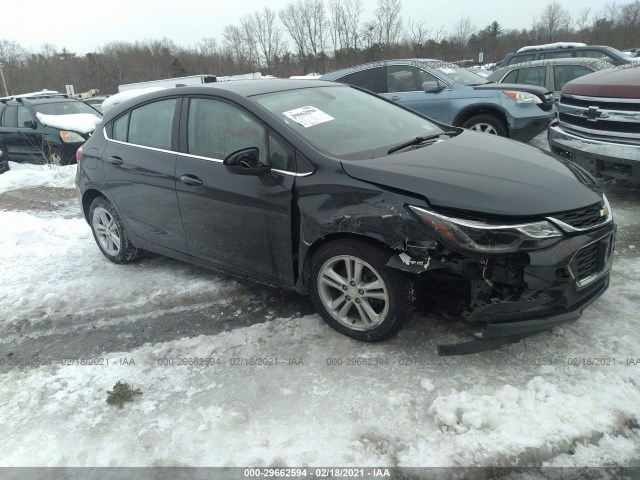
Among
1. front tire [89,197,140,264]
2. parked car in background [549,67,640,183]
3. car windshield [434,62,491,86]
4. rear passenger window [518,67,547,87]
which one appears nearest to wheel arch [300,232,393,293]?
front tire [89,197,140,264]

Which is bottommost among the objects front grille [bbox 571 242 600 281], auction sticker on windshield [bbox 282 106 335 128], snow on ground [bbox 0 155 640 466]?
snow on ground [bbox 0 155 640 466]

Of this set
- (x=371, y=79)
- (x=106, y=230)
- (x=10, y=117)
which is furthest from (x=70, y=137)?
(x=106, y=230)

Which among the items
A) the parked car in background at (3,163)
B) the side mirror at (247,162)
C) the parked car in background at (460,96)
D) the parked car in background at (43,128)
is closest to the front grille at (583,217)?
the side mirror at (247,162)

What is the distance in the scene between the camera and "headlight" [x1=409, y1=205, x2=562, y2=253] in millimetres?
2506

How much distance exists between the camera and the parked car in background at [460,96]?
7.47 meters

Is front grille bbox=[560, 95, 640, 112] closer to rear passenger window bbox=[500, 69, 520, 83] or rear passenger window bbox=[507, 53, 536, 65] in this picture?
rear passenger window bbox=[500, 69, 520, 83]

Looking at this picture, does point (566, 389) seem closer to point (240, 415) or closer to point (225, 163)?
point (240, 415)

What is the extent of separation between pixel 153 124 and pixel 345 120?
1.67 m

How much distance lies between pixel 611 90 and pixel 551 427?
4059 millimetres

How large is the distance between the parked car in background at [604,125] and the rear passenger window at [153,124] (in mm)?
4188

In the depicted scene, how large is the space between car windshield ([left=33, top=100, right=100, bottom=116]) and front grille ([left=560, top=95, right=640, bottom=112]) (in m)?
10.4

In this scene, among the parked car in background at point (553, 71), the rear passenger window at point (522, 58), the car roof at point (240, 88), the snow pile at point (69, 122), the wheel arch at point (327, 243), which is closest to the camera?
the wheel arch at point (327, 243)

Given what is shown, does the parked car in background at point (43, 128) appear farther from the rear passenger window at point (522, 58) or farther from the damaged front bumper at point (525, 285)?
the rear passenger window at point (522, 58)

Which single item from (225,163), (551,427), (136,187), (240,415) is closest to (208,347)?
(240,415)
